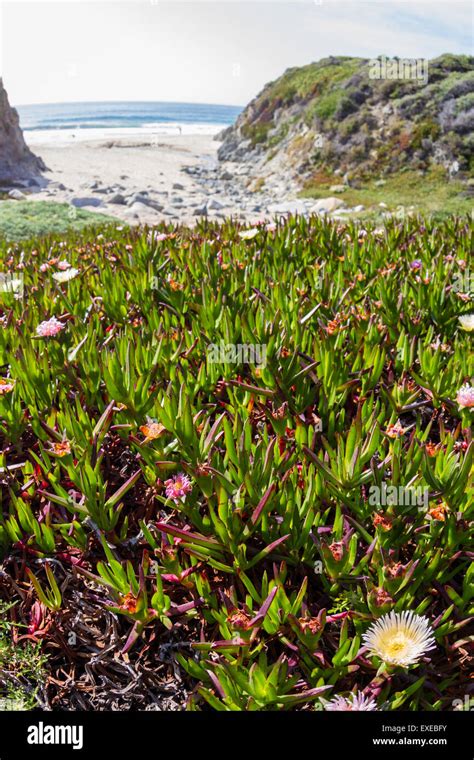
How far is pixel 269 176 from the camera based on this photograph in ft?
86.7

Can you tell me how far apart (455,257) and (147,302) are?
196 centimetres

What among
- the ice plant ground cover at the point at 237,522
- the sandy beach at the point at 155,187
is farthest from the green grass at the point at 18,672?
the sandy beach at the point at 155,187

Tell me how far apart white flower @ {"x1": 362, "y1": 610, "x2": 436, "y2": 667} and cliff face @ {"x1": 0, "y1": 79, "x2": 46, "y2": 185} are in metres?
25.8

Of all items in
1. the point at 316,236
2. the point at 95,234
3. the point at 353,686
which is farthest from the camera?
the point at 95,234

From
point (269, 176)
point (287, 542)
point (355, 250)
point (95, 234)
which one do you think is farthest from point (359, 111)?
point (287, 542)

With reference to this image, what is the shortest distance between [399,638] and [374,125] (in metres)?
23.8

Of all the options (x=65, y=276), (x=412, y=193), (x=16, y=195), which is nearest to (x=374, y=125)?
(x=412, y=193)

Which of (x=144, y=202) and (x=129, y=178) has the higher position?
(x=129, y=178)

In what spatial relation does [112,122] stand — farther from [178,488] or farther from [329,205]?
[178,488]

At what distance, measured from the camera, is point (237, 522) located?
1.60 m

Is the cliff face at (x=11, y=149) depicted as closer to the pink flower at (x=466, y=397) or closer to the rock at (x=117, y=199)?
the rock at (x=117, y=199)

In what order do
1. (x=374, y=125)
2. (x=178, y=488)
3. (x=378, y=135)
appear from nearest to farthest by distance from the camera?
(x=178, y=488) → (x=378, y=135) → (x=374, y=125)

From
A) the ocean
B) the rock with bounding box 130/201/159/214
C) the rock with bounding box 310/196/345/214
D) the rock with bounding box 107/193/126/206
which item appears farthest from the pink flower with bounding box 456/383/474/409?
the ocean
